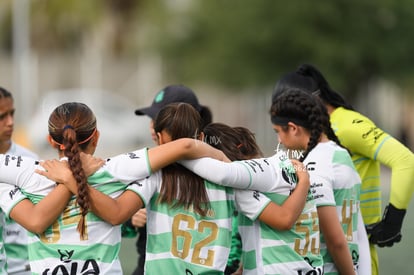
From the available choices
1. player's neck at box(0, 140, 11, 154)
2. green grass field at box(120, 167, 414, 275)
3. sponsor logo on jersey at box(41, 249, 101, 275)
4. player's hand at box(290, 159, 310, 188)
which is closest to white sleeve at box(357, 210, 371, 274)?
player's hand at box(290, 159, 310, 188)

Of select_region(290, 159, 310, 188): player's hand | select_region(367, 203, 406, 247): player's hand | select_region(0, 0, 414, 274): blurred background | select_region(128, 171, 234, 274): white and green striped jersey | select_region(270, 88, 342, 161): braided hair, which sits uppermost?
select_region(270, 88, 342, 161): braided hair

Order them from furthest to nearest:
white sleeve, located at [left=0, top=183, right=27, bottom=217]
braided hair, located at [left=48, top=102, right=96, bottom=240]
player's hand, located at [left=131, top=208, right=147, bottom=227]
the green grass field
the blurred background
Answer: the blurred background, the green grass field, player's hand, located at [left=131, top=208, right=147, bottom=227], white sleeve, located at [left=0, top=183, right=27, bottom=217], braided hair, located at [left=48, top=102, right=96, bottom=240]

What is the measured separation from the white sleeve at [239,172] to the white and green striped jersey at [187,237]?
127mm

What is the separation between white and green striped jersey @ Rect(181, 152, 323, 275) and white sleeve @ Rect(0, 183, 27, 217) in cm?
83

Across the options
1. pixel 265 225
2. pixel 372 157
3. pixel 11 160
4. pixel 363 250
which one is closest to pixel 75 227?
pixel 11 160

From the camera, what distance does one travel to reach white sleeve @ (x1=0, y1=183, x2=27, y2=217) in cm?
463

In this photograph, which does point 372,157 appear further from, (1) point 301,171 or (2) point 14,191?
(2) point 14,191

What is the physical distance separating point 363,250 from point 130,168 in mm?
1634

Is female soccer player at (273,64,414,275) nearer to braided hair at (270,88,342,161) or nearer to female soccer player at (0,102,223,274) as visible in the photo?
braided hair at (270,88,342,161)

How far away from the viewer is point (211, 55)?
32.1 m

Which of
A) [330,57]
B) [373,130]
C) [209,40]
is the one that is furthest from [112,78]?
[373,130]

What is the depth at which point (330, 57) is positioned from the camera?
93.5ft

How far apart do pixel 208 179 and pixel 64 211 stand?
2.38 feet

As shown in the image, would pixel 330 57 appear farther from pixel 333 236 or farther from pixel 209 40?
pixel 333 236
